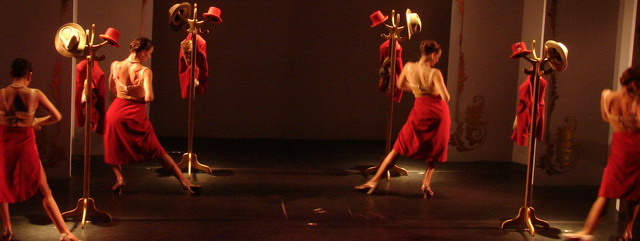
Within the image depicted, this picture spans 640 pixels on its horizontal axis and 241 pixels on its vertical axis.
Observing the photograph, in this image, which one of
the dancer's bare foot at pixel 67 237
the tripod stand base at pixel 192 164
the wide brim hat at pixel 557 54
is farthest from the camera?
the tripod stand base at pixel 192 164

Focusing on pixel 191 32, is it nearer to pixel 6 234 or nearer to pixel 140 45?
pixel 140 45

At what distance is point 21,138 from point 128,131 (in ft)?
5.03

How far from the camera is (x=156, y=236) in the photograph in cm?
472

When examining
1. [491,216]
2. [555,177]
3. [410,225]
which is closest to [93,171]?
[410,225]

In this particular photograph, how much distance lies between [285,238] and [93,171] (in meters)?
2.78

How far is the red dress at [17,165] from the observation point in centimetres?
422

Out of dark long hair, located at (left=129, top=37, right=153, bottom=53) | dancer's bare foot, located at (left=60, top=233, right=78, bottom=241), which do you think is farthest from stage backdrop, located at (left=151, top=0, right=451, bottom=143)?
dancer's bare foot, located at (left=60, top=233, right=78, bottom=241)

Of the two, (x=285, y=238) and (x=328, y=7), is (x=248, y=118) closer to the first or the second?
(x=328, y=7)

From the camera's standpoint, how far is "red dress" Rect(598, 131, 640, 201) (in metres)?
4.52

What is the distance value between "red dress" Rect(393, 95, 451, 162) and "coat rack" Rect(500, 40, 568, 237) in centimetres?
93

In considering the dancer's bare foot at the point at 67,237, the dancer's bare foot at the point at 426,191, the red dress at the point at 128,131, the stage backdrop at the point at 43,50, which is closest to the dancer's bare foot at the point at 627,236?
the dancer's bare foot at the point at 426,191

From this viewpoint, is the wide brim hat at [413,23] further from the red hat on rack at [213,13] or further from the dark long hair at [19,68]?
the dark long hair at [19,68]

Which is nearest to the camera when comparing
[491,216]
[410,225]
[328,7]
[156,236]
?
[156,236]

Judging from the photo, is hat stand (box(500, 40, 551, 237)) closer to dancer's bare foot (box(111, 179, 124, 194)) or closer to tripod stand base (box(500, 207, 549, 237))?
tripod stand base (box(500, 207, 549, 237))
